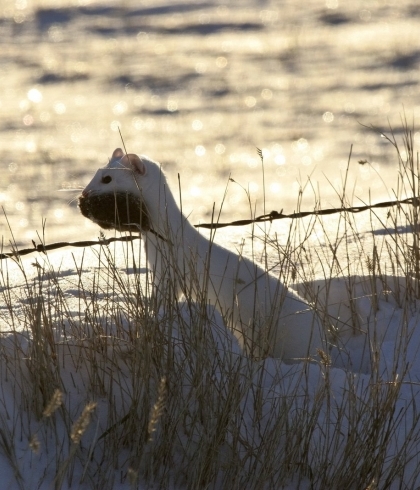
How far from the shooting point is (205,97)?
12719 mm

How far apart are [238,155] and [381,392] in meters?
7.95

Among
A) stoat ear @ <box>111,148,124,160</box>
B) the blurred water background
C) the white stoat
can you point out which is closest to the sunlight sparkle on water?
the blurred water background

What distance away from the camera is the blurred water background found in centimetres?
1048

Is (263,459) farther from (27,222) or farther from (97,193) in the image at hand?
(27,222)

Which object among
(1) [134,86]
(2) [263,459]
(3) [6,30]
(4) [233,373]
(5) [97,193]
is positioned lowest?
(2) [263,459]

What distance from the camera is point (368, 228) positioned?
5.59 m

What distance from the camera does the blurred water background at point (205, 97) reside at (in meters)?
10.5

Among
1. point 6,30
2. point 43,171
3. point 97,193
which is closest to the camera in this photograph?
point 97,193

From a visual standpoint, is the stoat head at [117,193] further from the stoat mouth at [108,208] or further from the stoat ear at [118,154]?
the stoat ear at [118,154]

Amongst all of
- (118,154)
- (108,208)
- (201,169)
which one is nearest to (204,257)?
(108,208)

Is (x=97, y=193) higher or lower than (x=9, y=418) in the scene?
higher

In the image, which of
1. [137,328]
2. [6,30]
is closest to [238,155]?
[6,30]

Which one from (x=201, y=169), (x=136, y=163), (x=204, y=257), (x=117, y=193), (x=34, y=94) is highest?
(x=34, y=94)

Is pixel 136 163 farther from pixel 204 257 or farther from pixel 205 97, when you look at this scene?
pixel 205 97
